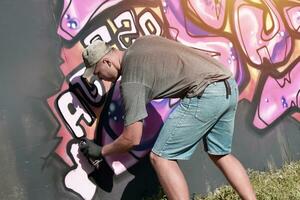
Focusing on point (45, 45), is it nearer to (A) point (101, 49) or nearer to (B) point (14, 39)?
(B) point (14, 39)

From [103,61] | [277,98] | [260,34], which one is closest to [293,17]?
[260,34]

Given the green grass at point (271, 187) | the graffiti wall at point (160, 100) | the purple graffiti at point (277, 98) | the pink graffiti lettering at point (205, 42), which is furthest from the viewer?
the purple graffiti at point (277, 98)

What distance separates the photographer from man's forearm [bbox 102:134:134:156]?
3922mm

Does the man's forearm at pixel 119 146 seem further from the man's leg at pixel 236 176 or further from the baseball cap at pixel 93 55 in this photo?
the man's leg at pixel 236 176

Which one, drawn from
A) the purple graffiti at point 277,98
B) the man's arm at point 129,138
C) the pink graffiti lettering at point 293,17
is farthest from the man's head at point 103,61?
the pink graffiti lettering at point 293,17

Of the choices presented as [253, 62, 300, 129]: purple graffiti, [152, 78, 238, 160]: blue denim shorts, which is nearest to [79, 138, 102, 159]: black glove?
[152, 78, 238, 160]: blue denim shorts

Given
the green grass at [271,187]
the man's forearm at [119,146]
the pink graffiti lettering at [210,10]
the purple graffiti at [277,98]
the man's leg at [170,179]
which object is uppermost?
the pink graffiti lettering at [210,10]

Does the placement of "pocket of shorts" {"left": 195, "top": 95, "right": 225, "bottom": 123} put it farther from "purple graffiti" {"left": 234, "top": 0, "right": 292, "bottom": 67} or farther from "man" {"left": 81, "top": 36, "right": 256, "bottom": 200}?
"purple graffiti" {"left": 234, "top": 0, "right": 292, "bottom": 67}

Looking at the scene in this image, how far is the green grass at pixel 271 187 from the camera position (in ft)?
15.9

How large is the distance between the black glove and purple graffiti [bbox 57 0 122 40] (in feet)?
2.61

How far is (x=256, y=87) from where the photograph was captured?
5586mm

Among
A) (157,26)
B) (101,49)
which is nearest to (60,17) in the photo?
(101,49)

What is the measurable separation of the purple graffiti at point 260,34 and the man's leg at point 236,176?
1.42 meters

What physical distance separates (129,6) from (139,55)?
0.96m
